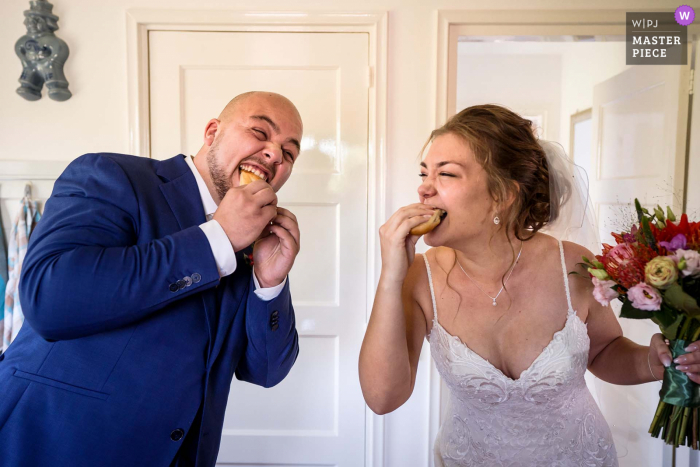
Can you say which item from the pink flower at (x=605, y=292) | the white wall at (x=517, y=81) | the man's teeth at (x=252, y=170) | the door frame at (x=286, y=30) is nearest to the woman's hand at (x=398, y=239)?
the man's teeth at (x=252, y=170)

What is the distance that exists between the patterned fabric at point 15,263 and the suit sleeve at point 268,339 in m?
1.81

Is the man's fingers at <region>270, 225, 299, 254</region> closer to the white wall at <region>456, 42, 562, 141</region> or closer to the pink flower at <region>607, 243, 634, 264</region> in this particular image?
the pink flower at <region>607, 243, 634, 264</region>

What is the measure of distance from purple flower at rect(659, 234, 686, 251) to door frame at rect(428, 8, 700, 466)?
5.05 feet

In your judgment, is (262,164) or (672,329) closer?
(672,329)

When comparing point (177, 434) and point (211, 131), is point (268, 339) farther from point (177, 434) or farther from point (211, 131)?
point (211, 131)

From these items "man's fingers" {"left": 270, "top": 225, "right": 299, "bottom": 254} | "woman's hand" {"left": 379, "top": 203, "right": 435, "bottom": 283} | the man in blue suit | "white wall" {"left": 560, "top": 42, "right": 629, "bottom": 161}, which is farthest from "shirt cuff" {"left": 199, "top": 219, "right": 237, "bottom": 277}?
"white wall" {"left": 560, "top": 42, "right": 629, "bottom": 161}

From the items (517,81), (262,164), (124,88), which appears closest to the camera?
(262,164)

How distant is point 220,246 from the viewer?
1085mm

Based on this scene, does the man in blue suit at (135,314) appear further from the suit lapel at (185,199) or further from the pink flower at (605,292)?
the pink flower at (605,292)

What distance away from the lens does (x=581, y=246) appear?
1.78 m

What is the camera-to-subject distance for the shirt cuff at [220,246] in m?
1.08

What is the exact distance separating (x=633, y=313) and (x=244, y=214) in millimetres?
1112

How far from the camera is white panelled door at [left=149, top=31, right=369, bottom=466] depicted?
2582mm

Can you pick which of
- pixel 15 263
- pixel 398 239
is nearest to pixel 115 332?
pixel 398 239
